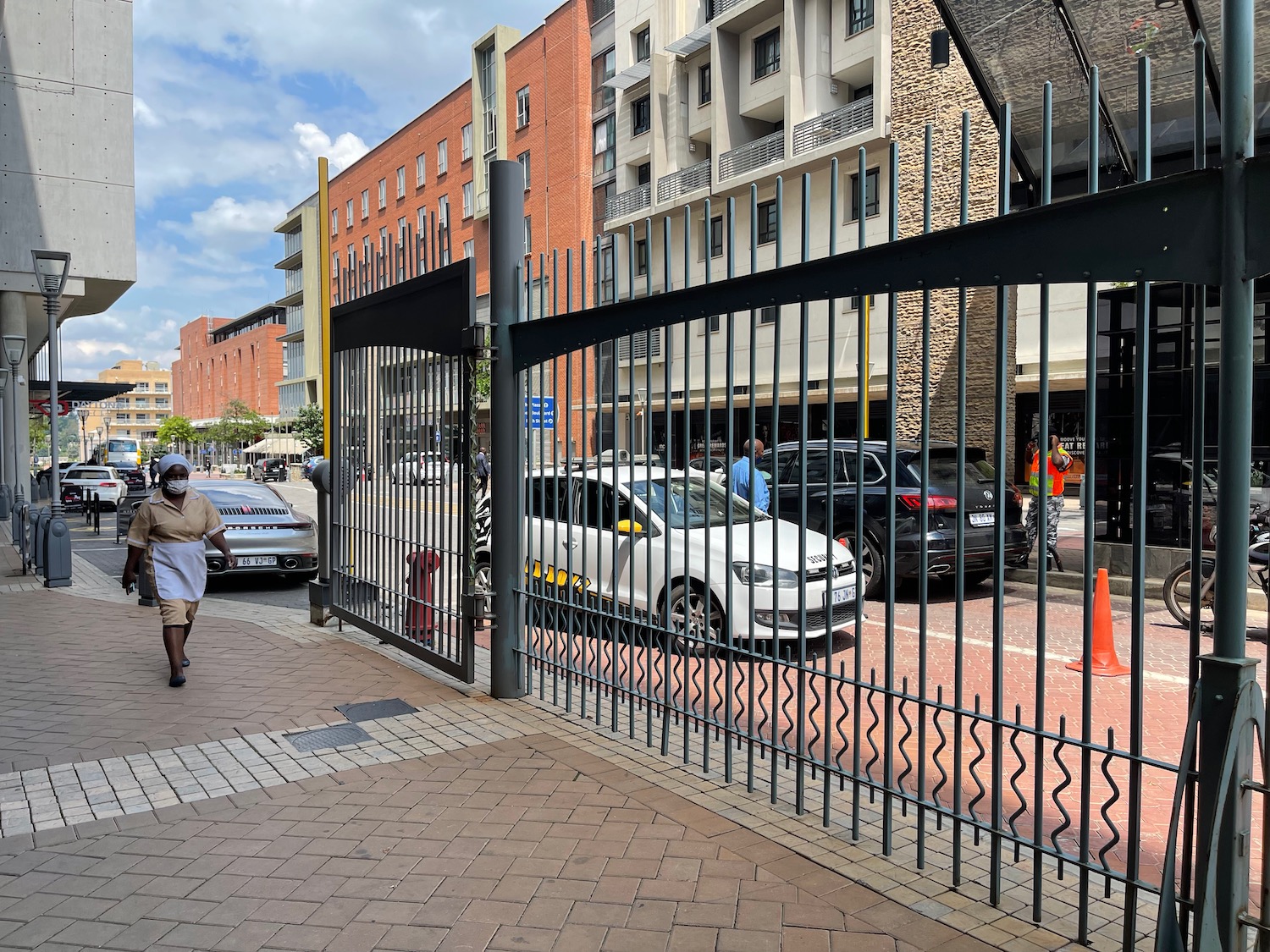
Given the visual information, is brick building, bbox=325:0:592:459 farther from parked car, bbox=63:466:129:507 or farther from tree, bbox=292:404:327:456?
tree, bbox=292:404:327:456

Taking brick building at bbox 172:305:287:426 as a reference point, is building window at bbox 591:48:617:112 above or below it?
above

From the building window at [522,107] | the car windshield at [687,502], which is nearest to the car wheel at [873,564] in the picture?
the car windshield at [687,502]

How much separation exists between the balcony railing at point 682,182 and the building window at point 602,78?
6.39m

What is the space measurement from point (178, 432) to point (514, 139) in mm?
80630

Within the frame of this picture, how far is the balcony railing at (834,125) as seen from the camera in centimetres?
2589

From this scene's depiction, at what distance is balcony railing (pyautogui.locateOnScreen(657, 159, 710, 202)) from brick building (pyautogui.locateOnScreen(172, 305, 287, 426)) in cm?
6719

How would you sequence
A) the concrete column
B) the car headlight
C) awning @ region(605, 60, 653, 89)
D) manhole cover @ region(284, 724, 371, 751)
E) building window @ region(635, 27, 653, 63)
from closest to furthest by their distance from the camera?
the car headlight < manhole cover @ region(284, 724, 371, 751) < the concrete column < awning @ region(605, 60, 653, 89) < building window @ region(635, 27, 653, 63)

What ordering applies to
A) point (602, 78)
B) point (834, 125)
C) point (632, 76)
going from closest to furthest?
1. point (834, 125)
2. point (632, 76)
3. point (602, 78)

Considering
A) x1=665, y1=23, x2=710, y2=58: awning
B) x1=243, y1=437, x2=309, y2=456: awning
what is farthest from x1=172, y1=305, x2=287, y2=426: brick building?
x1=665, y1=23, x2=710, y2=58: awning

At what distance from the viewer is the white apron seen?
268 inches

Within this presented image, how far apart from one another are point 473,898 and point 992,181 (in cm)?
2109

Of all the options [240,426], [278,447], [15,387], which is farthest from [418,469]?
[240,426]

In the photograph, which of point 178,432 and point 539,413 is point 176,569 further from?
point 178,432

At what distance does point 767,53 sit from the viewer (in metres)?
30.0
